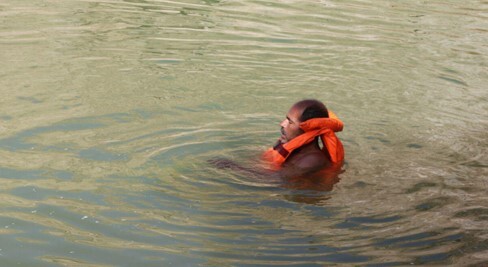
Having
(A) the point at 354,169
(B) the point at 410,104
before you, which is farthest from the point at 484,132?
(A) the point at 354,169

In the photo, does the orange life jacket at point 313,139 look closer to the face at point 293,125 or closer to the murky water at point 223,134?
the face at point 293,125

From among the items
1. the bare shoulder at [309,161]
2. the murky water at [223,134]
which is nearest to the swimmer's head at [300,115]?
the bare shoulder at [309,161]

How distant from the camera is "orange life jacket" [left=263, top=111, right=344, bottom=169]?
23.8ft

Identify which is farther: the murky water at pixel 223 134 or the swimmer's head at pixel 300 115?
the swimmer's head at pixel 300 115

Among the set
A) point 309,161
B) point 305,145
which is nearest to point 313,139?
point 305,145

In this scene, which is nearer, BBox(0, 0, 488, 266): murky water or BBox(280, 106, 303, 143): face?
BBox(0, 0, 488, 266): murky water

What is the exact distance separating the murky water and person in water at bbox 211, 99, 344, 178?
0.23 m

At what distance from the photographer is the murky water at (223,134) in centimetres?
594

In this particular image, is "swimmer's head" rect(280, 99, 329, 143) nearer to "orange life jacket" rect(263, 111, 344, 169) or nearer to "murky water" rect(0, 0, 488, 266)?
"orange life jacket" rect(263, 111, 344, 169)

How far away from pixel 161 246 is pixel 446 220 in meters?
2.25

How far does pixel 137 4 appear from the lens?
14141 millimetres

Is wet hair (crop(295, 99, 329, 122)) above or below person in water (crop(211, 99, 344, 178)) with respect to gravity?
above

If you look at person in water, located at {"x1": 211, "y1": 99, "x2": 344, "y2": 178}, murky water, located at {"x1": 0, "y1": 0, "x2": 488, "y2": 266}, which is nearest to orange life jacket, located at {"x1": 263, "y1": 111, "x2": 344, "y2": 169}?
person in water, located at {"x1": 211, "y1": 99, "x2": 344, "y2": 178}

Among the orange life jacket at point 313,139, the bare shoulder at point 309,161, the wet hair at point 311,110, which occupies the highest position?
the wet hair at point 311,110
